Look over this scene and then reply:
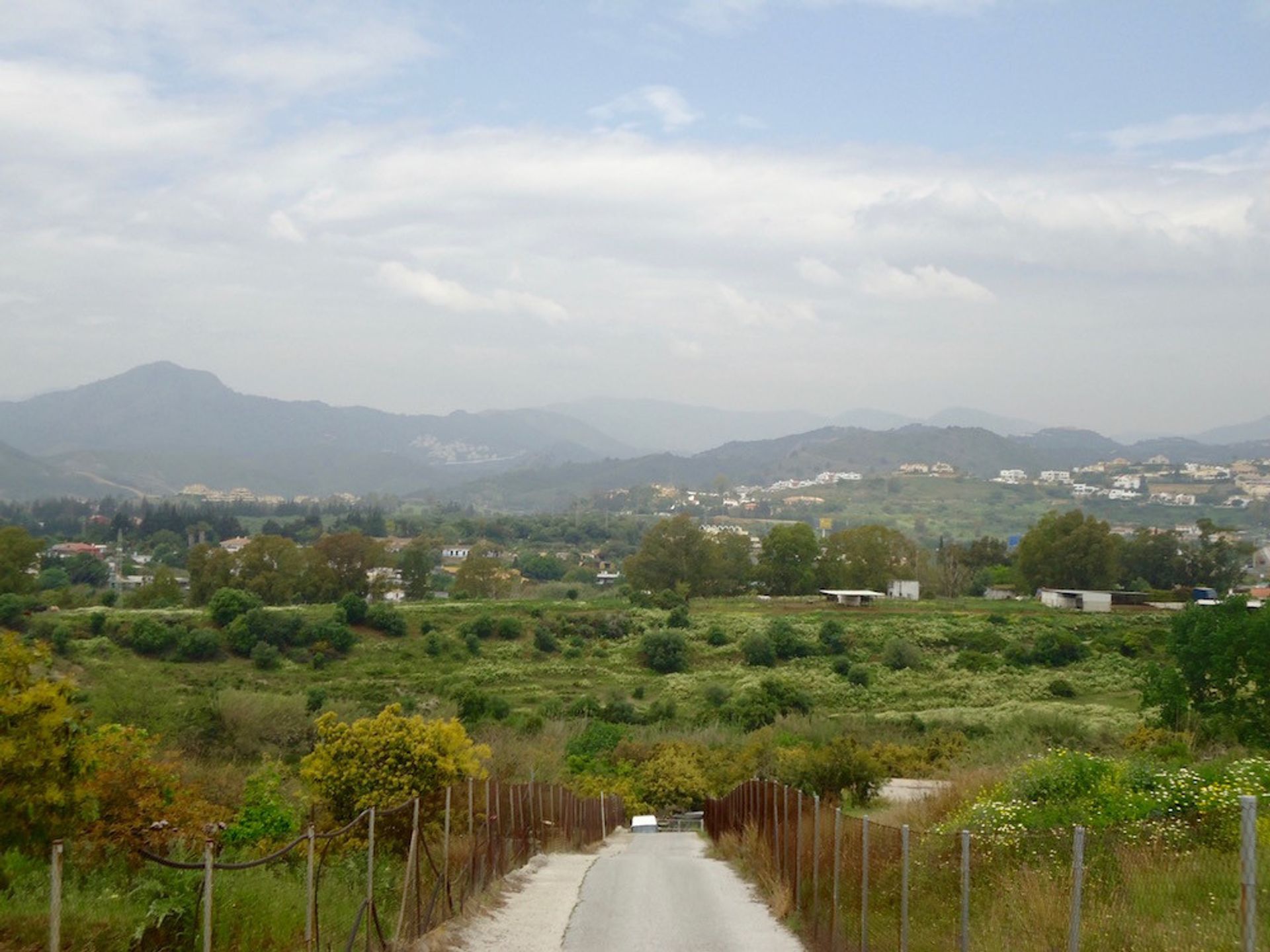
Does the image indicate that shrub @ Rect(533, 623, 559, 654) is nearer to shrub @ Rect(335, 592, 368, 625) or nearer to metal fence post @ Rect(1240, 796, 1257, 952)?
shrub @ Rect(335, 592, 368, 625)

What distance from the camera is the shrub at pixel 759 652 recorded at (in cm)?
6881

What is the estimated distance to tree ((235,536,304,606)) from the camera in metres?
86.6

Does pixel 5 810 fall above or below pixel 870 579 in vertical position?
above

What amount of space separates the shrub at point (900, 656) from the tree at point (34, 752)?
193 feet

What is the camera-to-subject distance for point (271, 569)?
88875mm

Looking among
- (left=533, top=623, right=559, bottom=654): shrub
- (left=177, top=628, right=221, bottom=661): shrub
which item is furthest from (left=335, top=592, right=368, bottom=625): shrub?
(left=177, top=628, right=221, bottom=661): shrub

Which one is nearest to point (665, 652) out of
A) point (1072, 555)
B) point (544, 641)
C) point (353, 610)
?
point (544, 641)

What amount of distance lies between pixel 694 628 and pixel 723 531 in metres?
39.5

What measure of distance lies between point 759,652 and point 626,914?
180 feet

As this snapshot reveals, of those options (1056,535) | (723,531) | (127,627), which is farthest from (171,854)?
(723,531)

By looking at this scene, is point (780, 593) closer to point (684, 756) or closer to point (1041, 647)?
point (1041, 647)

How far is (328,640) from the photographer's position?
65000 mm

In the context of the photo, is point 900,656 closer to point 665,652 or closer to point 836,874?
point 665,652

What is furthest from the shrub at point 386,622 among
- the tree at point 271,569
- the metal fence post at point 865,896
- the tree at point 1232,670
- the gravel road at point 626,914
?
the metal fence post at point 865,896
